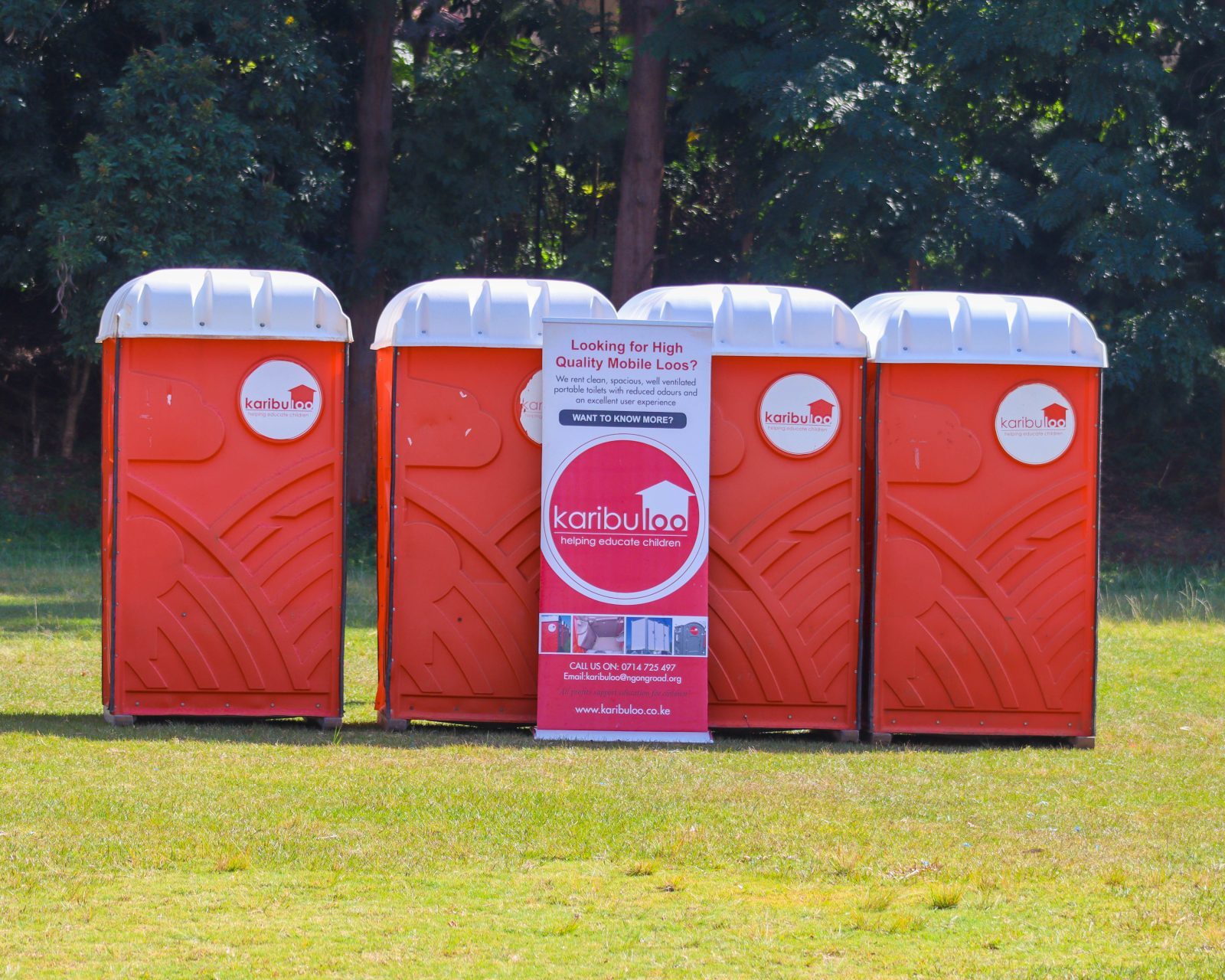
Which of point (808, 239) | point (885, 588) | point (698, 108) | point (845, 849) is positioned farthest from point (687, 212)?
point (845, 849)

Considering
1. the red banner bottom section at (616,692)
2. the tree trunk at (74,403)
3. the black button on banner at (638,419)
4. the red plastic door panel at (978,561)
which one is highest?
the tree trunk at (74,403)

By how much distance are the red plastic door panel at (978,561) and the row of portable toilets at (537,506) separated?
13 millimetres

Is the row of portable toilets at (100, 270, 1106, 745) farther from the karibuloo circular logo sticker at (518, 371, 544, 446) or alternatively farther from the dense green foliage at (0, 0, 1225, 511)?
the dense green foliage at (0, 0, 1225, 511)

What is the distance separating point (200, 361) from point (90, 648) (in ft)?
15.5

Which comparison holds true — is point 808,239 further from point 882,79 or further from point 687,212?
point 687,212

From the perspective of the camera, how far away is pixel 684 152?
26219 mm

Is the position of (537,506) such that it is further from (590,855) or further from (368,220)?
(368,220)

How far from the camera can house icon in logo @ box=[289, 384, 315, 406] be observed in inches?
336

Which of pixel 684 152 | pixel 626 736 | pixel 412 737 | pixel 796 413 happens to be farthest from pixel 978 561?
Answer: pixel 684 152

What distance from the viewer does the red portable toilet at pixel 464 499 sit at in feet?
28.2

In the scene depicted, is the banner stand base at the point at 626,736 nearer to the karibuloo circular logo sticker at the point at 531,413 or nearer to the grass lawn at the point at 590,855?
the grass lawn at the point at 590,855

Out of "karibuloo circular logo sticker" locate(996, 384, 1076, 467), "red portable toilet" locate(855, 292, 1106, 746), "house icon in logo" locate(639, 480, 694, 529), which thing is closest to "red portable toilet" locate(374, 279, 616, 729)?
"house icon in logo" locate(639, 480, 694, 529)

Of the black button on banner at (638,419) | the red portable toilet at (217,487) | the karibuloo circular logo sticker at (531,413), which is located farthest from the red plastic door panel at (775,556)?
the red portable toilet at (217,487)

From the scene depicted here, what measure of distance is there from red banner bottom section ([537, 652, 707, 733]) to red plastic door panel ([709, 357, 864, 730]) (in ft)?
0.81
